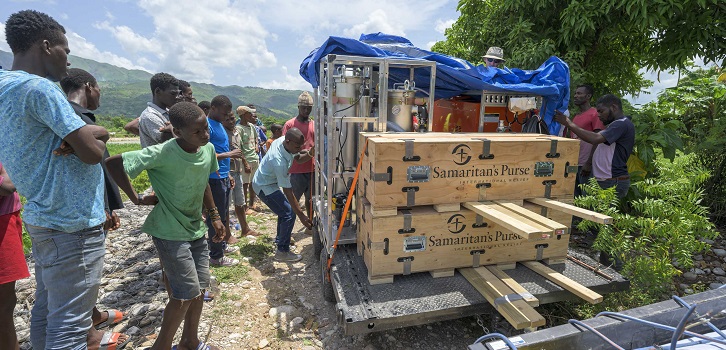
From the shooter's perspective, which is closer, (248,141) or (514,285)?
(514,285)

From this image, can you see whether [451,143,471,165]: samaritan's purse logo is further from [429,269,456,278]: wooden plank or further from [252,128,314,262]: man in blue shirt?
[252,128,314,262]: man in blue shirt

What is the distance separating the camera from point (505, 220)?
277 cm

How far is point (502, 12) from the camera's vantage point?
8.10 m

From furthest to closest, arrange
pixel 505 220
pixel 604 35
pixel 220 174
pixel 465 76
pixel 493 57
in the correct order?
1. pixel 604 35
2. pixel 493 57
3. pixel 220 174
4. pixel 465 76
5. pixel 505 220

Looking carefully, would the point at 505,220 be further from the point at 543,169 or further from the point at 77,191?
the point at 77,191

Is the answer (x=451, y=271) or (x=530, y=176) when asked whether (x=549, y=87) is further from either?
(x=451, y=271)

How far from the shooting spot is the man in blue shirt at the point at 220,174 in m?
4.75

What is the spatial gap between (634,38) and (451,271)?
23.8ft

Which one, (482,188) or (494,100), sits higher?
(494,100)

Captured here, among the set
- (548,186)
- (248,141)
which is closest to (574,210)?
(548,186)

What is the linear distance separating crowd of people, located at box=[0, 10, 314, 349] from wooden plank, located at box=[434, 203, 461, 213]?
6.38 feet

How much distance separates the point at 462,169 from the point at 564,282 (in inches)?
Result: 51.1

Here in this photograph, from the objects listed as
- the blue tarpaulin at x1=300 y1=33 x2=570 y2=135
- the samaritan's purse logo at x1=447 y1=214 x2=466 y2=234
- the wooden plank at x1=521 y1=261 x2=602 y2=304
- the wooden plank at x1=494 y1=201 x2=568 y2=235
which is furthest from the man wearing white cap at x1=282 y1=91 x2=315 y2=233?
the wooden plank at x1=521 y1=261 x2=602 y2=304

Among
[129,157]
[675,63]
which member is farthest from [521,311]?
[675,63]
